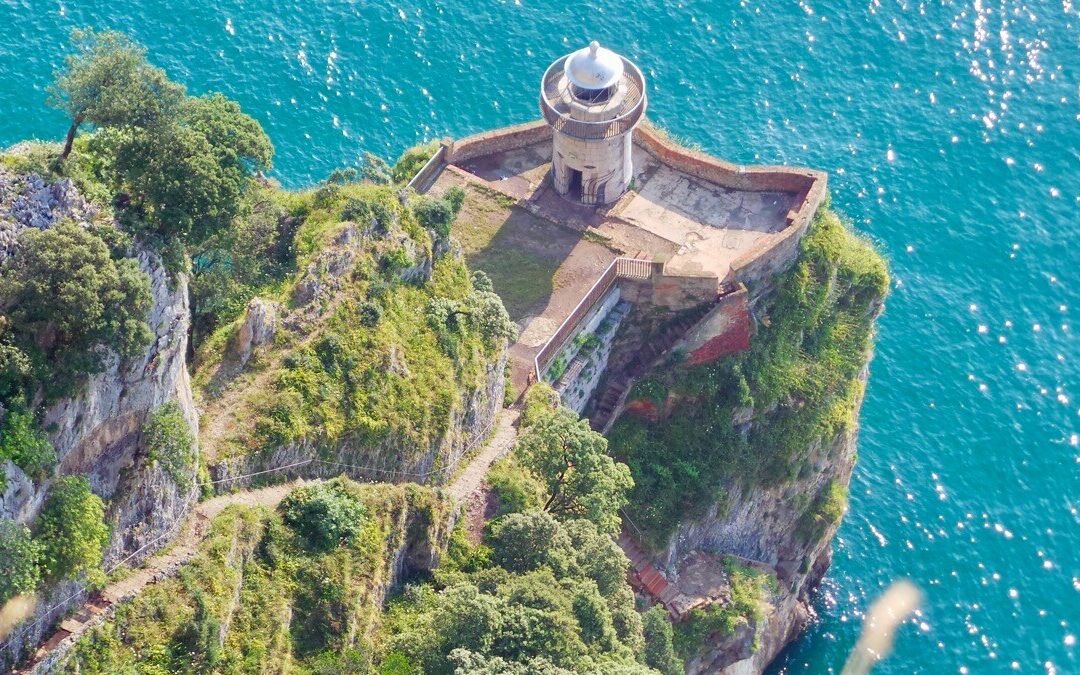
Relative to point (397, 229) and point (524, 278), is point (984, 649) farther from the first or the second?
point (397, 229)

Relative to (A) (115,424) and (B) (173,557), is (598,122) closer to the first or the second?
(A) (115,424)

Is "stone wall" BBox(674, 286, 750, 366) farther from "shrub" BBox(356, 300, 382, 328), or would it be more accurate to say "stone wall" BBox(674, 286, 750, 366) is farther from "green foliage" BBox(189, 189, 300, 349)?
"green foliage" BBox(189, 189, 300, 349)

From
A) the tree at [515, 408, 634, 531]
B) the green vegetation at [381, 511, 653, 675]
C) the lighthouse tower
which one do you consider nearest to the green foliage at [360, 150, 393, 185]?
the lighthouse tower

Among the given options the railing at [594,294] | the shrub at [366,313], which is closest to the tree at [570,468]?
the railing at [594,294]

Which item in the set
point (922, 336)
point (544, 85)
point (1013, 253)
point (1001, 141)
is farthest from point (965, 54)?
point (544, 85)

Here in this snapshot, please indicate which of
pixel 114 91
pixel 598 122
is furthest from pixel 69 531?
pixel 598 122
